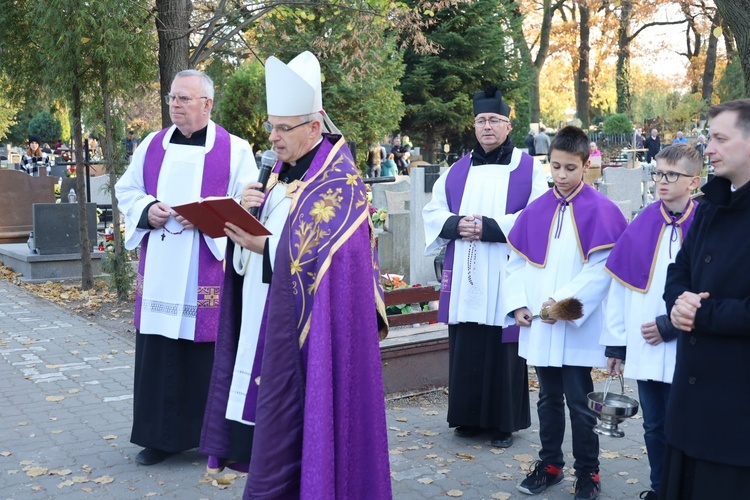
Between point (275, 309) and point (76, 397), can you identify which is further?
point (76, 397)

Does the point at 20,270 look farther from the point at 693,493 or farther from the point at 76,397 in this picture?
the point at 693,493

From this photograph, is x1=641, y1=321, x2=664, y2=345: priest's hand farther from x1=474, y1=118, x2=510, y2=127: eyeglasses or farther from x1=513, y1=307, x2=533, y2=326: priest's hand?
x1=474, y1=118, x2=510, y2=127: eyeglasses

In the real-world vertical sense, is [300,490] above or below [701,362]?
below

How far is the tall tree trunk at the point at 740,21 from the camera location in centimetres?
622

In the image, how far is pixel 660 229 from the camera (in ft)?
15.1

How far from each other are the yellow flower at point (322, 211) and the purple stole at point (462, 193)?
8.32ft

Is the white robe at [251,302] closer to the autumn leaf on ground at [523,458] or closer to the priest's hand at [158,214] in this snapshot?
the priest's hand at [158,214]

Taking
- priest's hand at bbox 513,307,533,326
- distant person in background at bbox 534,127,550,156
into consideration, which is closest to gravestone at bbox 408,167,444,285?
priest's hand at bbox 513,307,533,326

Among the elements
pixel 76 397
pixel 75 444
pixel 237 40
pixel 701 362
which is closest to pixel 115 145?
pixel 237 40

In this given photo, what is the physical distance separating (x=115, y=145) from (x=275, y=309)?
28.4 ft

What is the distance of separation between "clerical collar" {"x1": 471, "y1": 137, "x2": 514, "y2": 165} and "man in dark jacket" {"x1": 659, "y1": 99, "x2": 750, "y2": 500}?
9.24ft

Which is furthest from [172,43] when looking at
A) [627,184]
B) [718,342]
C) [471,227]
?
[627,184]

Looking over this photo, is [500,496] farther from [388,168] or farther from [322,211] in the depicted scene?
[388,168]

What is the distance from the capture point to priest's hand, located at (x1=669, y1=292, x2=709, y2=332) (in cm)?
334
